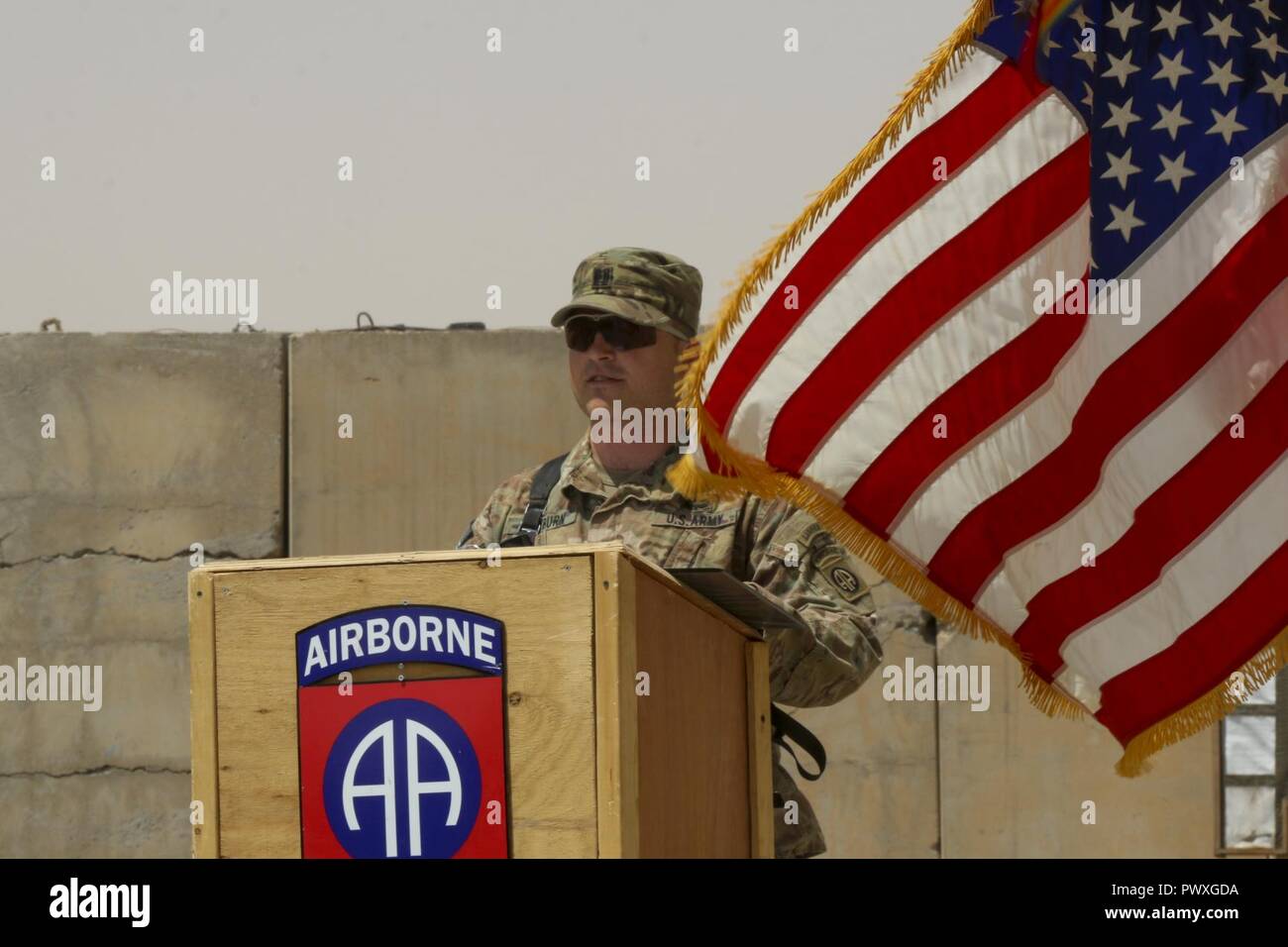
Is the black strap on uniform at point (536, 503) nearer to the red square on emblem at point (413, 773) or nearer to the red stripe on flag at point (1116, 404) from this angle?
the red stripe on flag at point (1116, 404)

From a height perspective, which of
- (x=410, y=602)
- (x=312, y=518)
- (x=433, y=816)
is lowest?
(x=433, y=816)

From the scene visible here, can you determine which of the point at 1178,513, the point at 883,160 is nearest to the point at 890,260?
the point at 883,160

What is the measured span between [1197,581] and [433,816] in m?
2.11

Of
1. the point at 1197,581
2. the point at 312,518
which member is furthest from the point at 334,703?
the point at 312,518

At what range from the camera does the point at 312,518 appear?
22.1ft

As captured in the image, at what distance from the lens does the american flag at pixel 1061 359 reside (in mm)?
4129

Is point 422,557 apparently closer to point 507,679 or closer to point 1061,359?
point 507,679

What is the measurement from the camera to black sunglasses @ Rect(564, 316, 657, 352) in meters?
4.43

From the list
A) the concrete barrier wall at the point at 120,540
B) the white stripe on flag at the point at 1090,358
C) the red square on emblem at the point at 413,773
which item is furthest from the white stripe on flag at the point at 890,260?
the concrete barrier wall at the point at 120,540

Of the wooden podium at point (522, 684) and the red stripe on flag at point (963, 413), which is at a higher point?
the red stripe on flag at point (963, 413)

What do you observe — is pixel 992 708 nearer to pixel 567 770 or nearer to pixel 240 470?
pixel 240 470

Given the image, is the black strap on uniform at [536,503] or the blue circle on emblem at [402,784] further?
the black strap on uniform at [536,503]

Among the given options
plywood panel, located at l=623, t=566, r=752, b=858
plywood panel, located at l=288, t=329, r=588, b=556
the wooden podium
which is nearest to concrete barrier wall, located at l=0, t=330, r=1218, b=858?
plywood panel, located at l=288, t=329, r=588, b=556

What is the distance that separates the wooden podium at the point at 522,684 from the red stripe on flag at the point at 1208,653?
4.76ft
